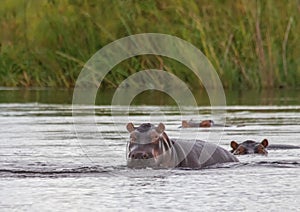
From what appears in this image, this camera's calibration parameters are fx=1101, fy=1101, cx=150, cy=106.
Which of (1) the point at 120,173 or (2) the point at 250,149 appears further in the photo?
(2) the point at 250,149

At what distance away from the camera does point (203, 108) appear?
63.5 ft

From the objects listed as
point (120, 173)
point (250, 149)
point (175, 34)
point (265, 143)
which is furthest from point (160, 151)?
point (175, 34)

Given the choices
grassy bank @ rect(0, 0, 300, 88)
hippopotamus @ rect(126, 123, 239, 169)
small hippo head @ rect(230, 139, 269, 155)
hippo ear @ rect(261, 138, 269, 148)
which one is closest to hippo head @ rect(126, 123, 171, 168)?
hippopotamus @ rect(126, 123, 239, 169)

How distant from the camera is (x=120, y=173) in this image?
9211 mm

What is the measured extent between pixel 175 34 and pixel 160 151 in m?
15.4

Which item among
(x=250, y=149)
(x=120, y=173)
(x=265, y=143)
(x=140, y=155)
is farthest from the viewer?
(x=265, y=143)

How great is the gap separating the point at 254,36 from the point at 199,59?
1.46 m

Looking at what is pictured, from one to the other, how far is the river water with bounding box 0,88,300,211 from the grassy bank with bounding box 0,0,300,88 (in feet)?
24.5

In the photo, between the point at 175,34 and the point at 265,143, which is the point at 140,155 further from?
the point at 175,34

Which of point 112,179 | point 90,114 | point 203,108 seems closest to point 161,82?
point 203,108

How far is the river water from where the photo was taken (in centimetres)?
736

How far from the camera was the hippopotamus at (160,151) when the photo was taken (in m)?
9.15

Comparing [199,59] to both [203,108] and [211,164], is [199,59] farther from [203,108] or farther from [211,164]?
[211,164]

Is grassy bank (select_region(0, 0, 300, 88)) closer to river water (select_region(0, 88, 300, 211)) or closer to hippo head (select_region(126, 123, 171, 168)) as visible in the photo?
river water (select_region(0, 88, 300, 211))
